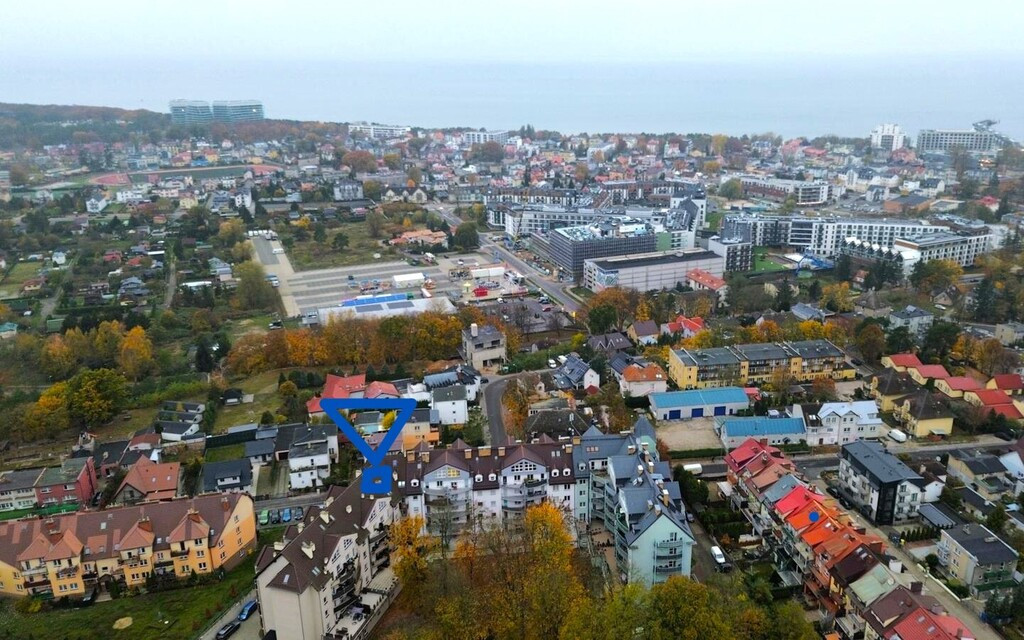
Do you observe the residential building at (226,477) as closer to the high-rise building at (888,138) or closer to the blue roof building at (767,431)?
the blue roof building at (767,431)

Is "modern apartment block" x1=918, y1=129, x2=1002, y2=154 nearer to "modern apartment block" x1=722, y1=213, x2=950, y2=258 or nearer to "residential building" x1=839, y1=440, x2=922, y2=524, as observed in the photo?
"modern apartment block" x1=722, y1=213, x2=950, y2=258

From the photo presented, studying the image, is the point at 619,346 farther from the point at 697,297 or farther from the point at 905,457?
the point at 905,457

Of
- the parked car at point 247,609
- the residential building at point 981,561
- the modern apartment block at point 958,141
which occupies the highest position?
the modern apartment block at point 958,141

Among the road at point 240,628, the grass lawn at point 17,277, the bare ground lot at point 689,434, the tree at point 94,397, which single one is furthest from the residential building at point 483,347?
the grass lawn at point 17,277

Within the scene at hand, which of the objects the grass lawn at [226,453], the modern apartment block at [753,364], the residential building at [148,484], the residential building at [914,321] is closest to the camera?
the residential building at [148,484]

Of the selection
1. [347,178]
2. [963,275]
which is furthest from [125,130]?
[963,275]

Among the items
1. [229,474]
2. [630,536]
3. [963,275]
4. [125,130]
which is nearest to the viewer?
[630,536]
